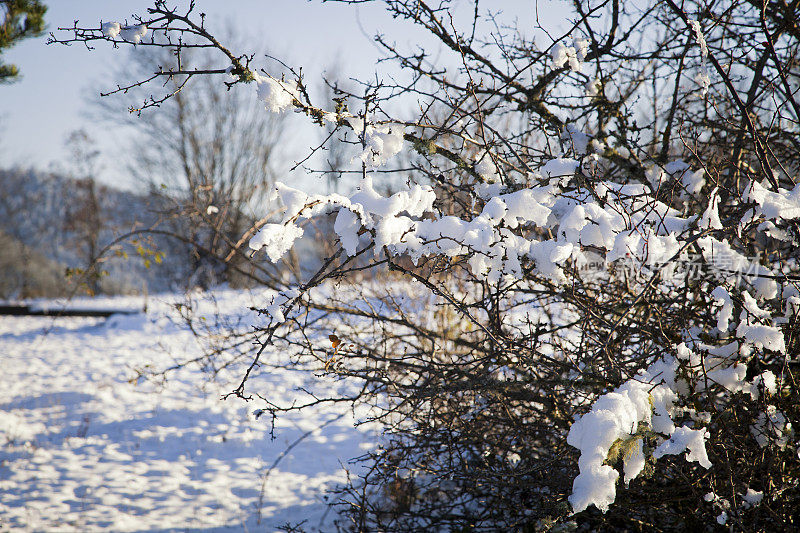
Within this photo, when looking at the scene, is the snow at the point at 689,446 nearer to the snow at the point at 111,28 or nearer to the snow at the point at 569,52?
the snow at the point at 569,52

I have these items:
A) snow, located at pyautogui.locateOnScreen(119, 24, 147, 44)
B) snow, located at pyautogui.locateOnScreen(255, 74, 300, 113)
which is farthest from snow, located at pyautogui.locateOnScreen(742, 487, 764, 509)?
snow, located at pyautogui.locateOnScreen(119, 24, 147, 44)

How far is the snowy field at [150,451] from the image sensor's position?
377 centimetres

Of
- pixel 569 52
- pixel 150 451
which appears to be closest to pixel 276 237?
pixel 569 52

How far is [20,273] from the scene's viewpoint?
80.8ft

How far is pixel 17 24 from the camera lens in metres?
4.88

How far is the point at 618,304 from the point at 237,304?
784 centimetres

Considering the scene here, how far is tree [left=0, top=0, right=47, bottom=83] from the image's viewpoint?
4.79 meters

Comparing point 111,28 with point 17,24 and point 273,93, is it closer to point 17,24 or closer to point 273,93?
point 273,93

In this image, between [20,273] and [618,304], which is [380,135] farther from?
[20,273]

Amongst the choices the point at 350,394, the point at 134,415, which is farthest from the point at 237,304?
the point at 350,394

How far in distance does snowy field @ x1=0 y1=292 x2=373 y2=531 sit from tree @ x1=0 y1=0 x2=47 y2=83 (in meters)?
2.82

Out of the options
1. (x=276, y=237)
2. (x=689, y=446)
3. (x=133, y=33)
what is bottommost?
(x=689, y=446)

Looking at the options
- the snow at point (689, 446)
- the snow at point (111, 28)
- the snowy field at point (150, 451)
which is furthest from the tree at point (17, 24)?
the snow at point (689, 446)

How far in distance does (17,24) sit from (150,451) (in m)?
4.39
